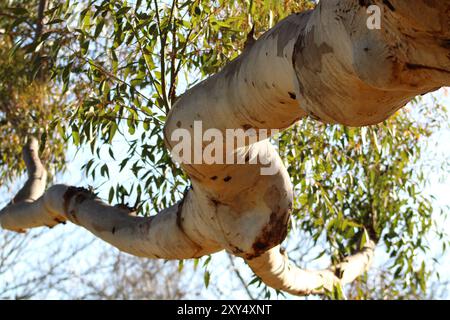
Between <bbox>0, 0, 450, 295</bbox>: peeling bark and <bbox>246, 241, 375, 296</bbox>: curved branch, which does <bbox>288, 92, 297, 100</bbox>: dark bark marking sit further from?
<bbox>246, 241, 375, 296</bbox>: curved branch

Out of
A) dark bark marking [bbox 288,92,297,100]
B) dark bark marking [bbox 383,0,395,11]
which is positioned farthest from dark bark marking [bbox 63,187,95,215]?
dark bark marking [bbox 383,0,395,11]

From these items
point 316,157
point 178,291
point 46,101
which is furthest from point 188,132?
point 178,291

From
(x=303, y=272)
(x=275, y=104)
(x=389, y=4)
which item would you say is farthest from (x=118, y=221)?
(x=389, y=4)

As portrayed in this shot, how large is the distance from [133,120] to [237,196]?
1.10 m

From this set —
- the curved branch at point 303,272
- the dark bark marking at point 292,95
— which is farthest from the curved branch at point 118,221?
the dark bark marking at point 292,95

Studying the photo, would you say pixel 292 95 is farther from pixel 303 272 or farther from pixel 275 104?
pixel 303 272

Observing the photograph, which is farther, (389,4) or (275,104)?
(275,104)

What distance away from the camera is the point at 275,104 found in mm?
2268

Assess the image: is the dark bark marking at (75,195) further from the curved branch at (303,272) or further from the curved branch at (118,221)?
the curved branch at (303,272)

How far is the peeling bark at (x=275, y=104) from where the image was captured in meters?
1.72

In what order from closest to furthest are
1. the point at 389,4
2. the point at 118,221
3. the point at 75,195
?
the point at 389,4 < the point at 118,221 < the point at 75,195

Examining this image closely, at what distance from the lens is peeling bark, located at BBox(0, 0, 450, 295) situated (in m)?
1.72
